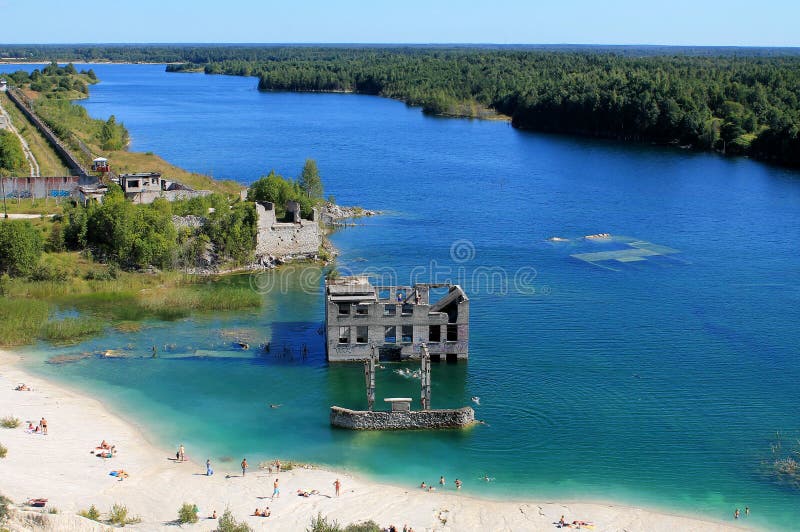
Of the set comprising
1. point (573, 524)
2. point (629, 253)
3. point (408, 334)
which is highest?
point (629, 253)

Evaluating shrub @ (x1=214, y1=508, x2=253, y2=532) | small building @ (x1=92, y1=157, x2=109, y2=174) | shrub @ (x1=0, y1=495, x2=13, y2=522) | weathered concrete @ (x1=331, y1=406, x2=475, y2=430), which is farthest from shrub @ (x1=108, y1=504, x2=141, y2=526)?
small building @ (x1=92, y1=157, x2=109, y2=174)

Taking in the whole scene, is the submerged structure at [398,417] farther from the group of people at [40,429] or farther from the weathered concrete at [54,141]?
the weathered concrete at [54,141]

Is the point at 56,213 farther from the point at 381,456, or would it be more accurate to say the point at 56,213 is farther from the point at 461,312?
the point at 381,456

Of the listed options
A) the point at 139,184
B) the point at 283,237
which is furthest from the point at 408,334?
the point at 139,184

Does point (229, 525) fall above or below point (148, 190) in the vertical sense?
below

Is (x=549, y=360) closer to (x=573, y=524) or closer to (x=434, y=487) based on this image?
(x=434, y=487)

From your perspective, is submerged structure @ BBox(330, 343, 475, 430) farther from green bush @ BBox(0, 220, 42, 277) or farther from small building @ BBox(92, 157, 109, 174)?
small building @ BBox(92, 157, 109, 174)

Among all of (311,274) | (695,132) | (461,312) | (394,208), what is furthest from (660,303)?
(695,132)

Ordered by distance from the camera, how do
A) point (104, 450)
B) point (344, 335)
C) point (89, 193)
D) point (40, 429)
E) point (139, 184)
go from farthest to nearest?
point (89, 193), point (139, 184), point (344, 335), point (40, 429), point (104, 450)
